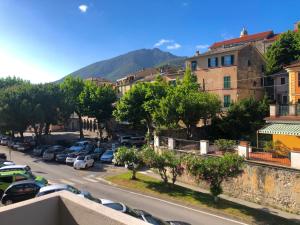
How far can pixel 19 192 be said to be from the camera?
21.0 meters

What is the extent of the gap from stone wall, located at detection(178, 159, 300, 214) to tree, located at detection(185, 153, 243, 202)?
1378 mm

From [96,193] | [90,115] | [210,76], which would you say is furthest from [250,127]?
[90,115]

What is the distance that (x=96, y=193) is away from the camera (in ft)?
89.2

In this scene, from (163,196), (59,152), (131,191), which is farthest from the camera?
(59,152)

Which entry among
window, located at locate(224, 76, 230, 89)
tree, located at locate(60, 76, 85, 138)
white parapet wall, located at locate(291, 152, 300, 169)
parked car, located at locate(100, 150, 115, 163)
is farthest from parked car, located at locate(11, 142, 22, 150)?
white parapet wall, located at locate(291, 152, 300, 169)

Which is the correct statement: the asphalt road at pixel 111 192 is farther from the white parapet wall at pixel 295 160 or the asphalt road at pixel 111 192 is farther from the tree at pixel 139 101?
the tree at pixel 139 101

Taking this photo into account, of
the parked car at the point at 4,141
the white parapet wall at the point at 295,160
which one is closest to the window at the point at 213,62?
the white parapet wall at the point at 295,160

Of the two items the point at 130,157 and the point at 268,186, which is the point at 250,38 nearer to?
the point at 130,157

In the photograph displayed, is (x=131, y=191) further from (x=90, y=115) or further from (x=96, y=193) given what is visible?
(x=90, y=115)

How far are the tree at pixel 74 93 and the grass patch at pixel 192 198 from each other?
30.1 m

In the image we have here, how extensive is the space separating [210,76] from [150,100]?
1105 cm

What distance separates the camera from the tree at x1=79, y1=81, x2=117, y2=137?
194ft

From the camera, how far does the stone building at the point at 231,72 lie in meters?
47.7

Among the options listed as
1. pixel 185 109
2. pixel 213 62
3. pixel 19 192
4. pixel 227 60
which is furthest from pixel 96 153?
pixel 227 60
